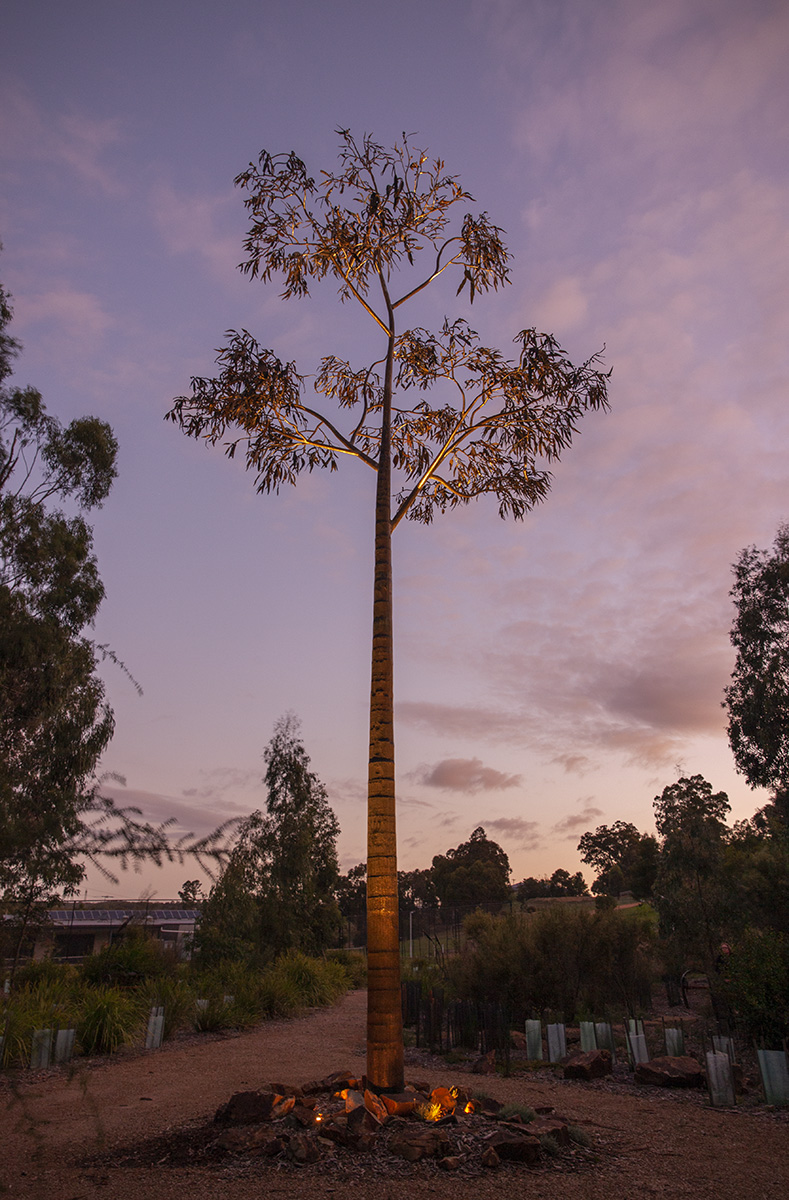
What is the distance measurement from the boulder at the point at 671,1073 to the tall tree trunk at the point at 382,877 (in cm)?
290

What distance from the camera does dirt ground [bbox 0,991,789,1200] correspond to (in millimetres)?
3965

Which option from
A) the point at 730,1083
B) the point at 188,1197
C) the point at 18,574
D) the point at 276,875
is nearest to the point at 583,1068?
the point at 730,1083

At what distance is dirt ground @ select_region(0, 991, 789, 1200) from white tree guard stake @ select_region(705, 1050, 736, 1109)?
0.52 ft

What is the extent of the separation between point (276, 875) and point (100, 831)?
62.0 feet

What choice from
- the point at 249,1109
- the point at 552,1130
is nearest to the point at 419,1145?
the point at 552,1130

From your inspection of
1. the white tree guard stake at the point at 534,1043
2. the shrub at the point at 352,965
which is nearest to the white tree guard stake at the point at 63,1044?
the white tree guard stake at the point at 534,1043

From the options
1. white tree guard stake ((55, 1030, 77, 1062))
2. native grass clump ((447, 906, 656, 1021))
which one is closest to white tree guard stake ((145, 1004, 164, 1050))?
white tree guard stake ((55, 1030, 77, 1062))

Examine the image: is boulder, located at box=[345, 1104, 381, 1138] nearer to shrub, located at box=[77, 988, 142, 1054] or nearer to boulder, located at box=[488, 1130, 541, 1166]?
boulder, located at box=[488, 1130, 541, 1166]

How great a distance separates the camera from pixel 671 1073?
689 centimetres

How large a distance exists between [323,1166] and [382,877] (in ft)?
6.39

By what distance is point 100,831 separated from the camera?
68.7 inches

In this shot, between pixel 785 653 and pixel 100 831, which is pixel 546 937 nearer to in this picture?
pixel 100 831

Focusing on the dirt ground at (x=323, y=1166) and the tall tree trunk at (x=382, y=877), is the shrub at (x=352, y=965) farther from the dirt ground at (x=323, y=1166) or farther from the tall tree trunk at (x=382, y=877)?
the tall tree trunk at (x=382, y=877)

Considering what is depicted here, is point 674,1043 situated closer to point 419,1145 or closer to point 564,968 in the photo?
point 564,968
